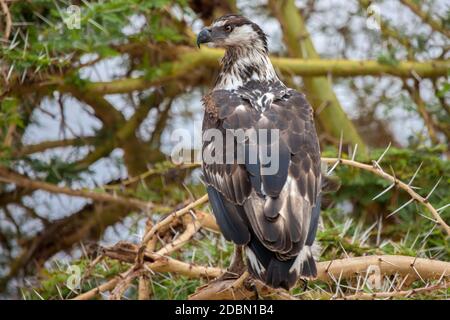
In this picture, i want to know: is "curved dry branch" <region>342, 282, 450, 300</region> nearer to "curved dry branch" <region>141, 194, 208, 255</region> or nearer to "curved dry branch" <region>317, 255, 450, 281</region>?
"curved dry branch" <region>317, 255, 450, 281</region>

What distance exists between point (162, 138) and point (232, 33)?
189 centimetres

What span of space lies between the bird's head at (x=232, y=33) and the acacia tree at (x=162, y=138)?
0.43m

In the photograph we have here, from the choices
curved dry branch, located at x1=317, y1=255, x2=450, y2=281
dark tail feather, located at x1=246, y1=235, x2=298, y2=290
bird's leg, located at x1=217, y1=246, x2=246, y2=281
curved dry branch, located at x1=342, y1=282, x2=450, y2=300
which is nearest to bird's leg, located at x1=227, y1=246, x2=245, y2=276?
bird's leg, located at x1=217, y1=246, x2=246, y2=281

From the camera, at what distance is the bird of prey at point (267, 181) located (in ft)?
12.9

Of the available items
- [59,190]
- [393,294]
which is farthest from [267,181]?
[59,190]

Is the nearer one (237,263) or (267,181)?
(267,181)

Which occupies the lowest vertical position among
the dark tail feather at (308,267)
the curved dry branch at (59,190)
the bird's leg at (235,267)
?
the bird's leg at (235,267)

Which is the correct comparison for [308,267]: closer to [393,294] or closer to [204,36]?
[393,294]

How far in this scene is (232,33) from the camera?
5.28 metres

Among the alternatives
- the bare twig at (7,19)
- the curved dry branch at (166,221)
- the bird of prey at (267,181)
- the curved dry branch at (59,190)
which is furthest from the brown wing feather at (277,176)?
the curved dry branch at (59,190)

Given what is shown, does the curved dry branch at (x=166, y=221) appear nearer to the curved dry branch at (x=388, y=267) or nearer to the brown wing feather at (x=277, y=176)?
the brown wing feather at (x=277, y=176)

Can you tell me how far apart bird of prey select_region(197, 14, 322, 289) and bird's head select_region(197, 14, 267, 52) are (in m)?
0.42

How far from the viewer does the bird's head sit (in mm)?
5246
